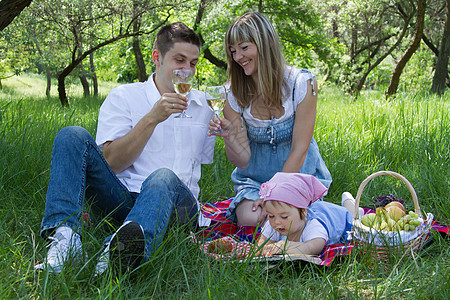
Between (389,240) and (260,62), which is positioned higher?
(260,62)

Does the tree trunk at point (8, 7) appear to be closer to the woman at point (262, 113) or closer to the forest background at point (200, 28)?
the forest background at point (200, 28)

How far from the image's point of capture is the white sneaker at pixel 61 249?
2.04m

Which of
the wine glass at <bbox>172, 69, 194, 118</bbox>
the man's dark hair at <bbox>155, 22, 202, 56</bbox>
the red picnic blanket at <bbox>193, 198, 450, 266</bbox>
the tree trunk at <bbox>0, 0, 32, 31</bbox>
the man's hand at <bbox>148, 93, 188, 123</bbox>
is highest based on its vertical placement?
the tree trunk at <bbox>0, 0, 32, 31</bbox>

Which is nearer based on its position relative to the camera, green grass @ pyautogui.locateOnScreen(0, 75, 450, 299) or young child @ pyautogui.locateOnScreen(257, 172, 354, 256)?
green grass @ pyautogui.locateOnScreen(0, 75, 450, 299)

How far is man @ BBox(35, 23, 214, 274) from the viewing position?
7.06 ft

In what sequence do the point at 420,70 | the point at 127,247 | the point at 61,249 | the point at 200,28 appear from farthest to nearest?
the point at 420,70 → the point at 200,28 → the point at 61,249 → the point at 127,247

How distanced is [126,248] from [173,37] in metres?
1.61

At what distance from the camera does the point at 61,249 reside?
213 cm

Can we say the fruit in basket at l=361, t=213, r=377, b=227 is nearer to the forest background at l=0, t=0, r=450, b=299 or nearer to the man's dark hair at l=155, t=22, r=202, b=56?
the forest background at l=0, t=0, r=450, b=299

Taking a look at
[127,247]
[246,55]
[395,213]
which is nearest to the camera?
[127,247]

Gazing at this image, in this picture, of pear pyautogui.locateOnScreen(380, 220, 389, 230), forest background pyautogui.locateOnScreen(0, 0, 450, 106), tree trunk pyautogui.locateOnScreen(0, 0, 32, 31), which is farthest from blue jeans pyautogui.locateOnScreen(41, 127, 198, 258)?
forest background pyautogui.locateOnScreen(0, 0, 450, 106)

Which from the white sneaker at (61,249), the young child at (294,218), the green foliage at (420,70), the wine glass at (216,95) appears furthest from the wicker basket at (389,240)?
the green foliage at (420,70)

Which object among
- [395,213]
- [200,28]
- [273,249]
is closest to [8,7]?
[273,249]

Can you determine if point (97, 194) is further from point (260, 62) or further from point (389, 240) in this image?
point (389, 240)
